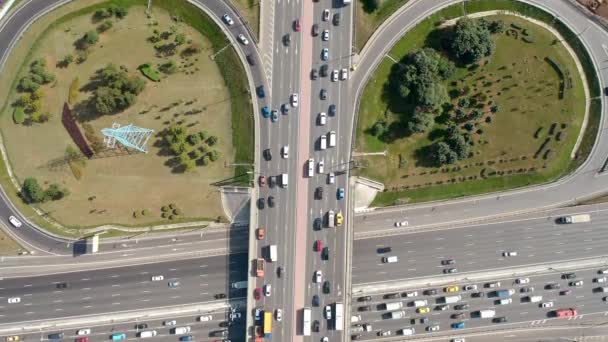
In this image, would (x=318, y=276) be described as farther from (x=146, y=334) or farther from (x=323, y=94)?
(x=146, y=334)

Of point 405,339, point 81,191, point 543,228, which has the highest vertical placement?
point 81,191

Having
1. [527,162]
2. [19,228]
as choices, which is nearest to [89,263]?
[19,228]

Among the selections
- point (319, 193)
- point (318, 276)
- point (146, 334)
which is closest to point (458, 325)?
point (318, 276)

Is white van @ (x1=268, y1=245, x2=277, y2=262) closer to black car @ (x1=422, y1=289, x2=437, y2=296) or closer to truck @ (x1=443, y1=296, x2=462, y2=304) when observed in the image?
black car @ (x1=422, y1=289, x2=437, y2=296)

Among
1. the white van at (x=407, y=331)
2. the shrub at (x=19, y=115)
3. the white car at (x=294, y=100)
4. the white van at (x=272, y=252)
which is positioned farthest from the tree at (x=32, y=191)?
the white van at (x=407, y=331)

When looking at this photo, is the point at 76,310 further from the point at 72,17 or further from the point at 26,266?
the point at 72,17

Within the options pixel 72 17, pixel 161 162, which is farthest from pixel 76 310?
pixel 72 17

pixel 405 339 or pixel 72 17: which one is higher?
pixel 72 17
